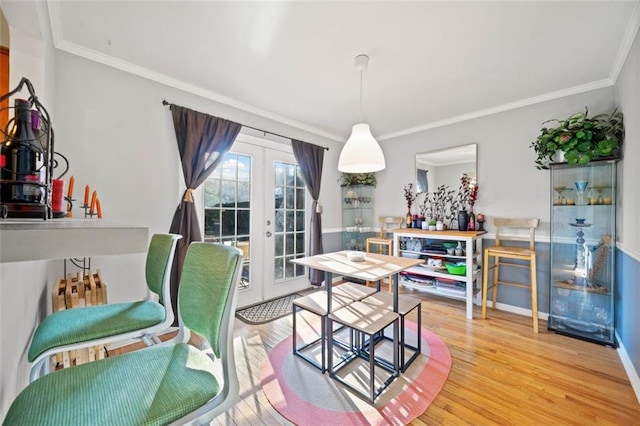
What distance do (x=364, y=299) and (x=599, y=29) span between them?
2577 mm

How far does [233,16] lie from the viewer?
5.77 ft

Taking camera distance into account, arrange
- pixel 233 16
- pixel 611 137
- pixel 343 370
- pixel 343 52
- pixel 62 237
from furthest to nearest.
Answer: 1. pixel 611 137
2. pixel 343 52
3. pixel 343 370
4. pixel 233 16
5. pixel 62 237

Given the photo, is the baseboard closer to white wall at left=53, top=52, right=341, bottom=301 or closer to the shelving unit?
the shelving unit

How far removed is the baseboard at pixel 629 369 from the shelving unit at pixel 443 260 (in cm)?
109

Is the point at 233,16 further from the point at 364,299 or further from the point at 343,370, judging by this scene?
the point at 343,370

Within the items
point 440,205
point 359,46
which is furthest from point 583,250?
point 359,46

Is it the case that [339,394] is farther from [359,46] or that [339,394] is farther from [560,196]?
[560,196]

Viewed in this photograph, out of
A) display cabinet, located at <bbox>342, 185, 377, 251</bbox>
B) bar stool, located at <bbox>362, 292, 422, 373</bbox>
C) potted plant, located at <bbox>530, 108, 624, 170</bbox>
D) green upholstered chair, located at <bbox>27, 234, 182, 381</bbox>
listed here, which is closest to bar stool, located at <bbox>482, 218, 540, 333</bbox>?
potted plant, located at <bbox>530, 108, 624, 170</bbox>

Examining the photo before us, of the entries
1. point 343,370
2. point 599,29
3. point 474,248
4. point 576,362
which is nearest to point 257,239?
point 343,370

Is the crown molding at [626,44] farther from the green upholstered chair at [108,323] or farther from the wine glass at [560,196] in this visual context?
the green upholstered chair at [108,323]

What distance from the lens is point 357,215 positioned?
4.50 m

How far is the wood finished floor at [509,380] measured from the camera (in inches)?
61.2

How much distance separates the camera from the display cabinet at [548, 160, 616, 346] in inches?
93.9

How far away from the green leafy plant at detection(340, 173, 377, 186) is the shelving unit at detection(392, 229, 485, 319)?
1116 mm
